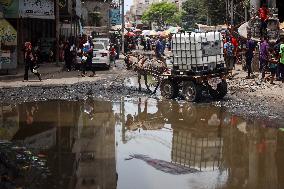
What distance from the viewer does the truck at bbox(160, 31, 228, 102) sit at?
603 inches

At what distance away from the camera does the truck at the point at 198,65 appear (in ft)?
50.2

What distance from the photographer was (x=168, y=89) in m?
16.3

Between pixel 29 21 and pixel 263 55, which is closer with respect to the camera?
pixel 263 55

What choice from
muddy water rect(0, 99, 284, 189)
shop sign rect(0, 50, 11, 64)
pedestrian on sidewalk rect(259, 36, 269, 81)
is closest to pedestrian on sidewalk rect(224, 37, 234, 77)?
pedestrian on sidewalk rect(259, 36, 269, 81)

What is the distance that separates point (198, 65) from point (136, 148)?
6.20m

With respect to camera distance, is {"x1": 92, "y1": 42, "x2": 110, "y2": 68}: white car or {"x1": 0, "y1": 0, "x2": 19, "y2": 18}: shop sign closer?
{"x1": 0, "y1": 0, "x2": 19, "y2": 18}: shop sign

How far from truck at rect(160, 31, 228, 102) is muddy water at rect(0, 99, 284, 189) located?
0.95 m

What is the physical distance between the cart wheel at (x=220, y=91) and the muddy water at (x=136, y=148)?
1.27m

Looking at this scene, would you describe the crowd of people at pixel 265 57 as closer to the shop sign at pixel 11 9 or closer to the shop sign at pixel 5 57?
the shop sign at pixel 5 57

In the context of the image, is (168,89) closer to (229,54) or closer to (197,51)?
(197,51)

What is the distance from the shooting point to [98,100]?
1602 cm

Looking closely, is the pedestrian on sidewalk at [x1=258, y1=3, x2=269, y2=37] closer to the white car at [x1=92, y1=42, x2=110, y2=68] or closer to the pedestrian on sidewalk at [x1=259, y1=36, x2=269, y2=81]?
the pedestrian on sidewalk at [x1=259, y1=36, x2=269, y2=81]

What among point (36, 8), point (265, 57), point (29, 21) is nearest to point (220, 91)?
point (265, 57)

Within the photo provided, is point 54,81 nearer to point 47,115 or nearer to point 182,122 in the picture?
point 47,115
